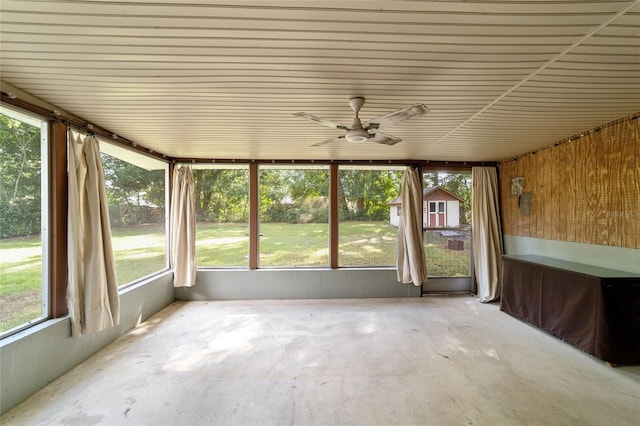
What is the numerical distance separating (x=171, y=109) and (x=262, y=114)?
791mm

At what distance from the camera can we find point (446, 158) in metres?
4.26

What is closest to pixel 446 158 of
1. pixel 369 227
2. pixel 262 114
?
pixel 369 227

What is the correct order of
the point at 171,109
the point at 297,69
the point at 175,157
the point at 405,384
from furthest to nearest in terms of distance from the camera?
1. the point at 175,157
2. the point at 171,109
3. the point at 405,384
4. the point at 297,69

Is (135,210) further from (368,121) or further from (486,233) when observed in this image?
(486,233)

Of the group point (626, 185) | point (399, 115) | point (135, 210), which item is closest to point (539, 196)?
point (626, 185)

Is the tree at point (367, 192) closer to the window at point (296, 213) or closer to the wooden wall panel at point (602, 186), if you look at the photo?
the window at point (296, 213)

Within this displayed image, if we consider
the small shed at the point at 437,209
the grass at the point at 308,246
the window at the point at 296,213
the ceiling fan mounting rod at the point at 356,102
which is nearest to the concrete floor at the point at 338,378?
the grass at the point at 308,246

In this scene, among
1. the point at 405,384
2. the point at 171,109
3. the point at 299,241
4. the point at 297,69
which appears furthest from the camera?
the point at 299,241

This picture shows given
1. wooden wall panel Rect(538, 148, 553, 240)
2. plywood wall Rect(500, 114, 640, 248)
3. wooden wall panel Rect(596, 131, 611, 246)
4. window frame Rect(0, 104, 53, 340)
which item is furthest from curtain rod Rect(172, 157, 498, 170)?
window frame Rect(0, 104, 53, 340)

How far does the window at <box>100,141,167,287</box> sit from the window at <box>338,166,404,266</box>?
2.89m

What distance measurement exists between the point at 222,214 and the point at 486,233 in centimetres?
437

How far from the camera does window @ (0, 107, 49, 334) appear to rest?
198 cm

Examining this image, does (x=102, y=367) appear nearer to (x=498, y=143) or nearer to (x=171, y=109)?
(x=171, y=109)

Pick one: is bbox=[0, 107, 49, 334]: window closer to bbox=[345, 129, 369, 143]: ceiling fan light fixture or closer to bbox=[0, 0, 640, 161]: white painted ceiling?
bbox=[0, 0, 640, 161]: white painted ceiling
